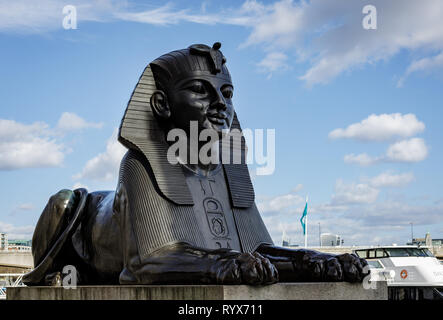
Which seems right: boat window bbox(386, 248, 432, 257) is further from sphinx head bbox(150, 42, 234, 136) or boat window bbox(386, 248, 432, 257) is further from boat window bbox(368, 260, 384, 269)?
sphinx head bbox(150, 42, 234, 136)

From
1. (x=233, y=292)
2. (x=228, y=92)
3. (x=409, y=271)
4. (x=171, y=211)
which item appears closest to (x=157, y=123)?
(x=228, y=92)

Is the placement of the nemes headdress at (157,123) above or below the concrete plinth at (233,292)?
above

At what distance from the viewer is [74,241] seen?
640cm

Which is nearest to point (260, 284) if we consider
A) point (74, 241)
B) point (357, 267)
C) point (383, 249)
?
point (357, 267)

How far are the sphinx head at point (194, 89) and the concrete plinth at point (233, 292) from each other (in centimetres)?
166

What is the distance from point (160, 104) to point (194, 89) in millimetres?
404

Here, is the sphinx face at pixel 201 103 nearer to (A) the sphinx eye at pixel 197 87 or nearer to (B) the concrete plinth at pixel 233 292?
(A) the sphinx eye at pixel 197 87

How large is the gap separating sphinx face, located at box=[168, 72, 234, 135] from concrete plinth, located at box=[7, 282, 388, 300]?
5.42ft

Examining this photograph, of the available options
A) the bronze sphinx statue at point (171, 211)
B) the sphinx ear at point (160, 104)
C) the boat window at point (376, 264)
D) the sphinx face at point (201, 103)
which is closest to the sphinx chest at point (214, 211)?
the bronze sphinx statue at point (171, 211)

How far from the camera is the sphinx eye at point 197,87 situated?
18.5 ft

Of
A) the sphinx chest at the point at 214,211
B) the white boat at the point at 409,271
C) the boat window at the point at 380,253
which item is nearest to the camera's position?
the sphinx chest at the point at 214,211

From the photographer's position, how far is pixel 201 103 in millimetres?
5609

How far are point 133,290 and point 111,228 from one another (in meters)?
1.05

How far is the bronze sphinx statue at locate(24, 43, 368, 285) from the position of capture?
512cm
